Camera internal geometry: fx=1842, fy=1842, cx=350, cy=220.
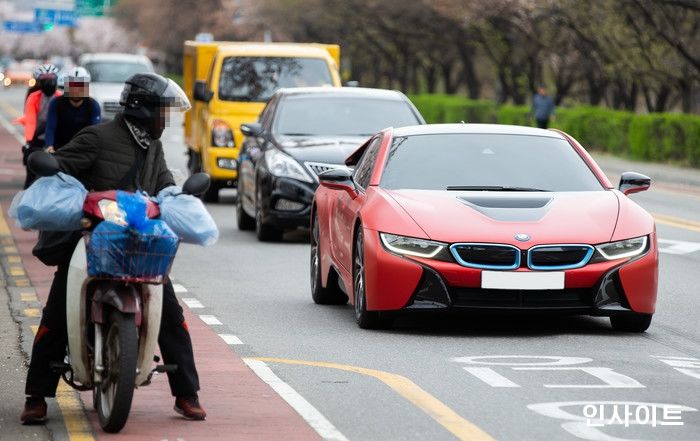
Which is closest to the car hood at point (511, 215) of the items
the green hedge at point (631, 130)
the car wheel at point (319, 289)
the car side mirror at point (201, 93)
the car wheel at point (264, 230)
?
the car wheel at point (319, 289)

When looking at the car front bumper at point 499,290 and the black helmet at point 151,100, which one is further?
the car front bumper at point 499,290

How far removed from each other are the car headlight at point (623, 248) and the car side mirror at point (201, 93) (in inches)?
490

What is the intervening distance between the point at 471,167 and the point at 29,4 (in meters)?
144

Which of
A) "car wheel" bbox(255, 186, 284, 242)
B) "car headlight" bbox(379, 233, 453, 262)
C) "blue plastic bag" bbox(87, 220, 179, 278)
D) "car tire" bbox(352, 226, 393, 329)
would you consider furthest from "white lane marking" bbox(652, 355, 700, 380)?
"car wheel" bbox(255, 186, 284, 242)

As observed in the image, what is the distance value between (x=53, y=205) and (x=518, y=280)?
3.92 metres

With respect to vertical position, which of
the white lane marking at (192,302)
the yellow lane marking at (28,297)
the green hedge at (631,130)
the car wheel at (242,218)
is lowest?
the green hedge at (631,130)

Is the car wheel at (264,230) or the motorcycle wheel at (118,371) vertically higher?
the motorcycle wheel at (118,371)

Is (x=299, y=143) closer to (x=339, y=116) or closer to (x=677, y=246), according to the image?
(x=339, y=116)

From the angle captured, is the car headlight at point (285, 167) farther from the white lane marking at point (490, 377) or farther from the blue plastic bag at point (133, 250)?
the blue plastic bag at point (133, 250)

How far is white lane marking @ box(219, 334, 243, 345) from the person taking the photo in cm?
1123

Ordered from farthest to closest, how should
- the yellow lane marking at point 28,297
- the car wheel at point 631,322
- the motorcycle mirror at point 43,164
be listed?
the yellow lane marking at point 28,297
the car wheel at point 631,322
the motorcycle mirror at point 43,164

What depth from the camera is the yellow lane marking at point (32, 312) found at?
12758mm

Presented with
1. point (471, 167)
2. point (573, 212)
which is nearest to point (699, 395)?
point (573, 212)

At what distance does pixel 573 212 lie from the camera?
37.8 ft
